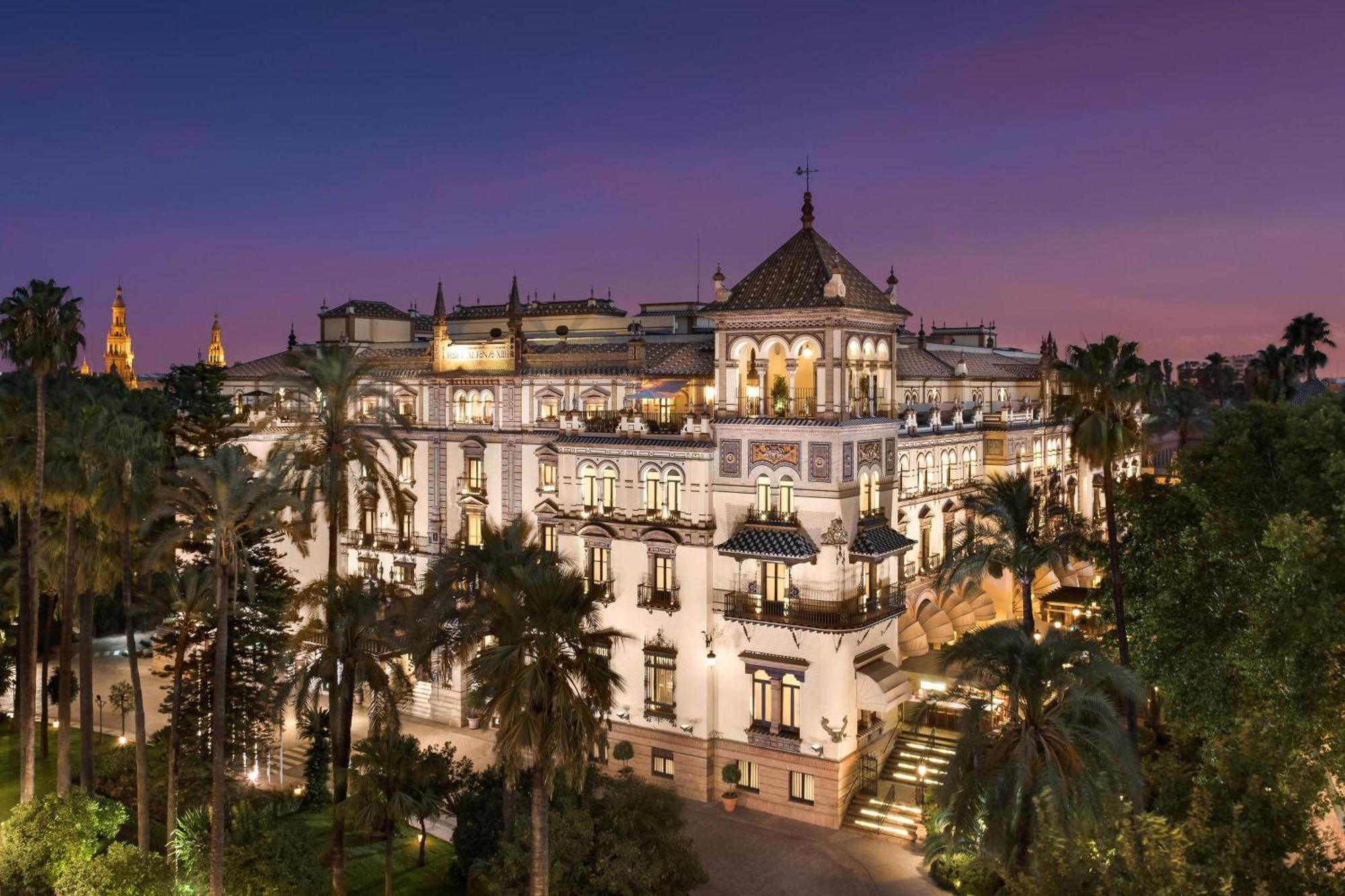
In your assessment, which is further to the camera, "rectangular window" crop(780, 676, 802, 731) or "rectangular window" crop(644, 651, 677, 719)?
"rectangular window" crop(644, 651, 677, 719)

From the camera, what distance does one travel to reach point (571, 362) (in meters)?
46.8

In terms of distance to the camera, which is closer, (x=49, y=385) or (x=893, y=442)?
(x=893, y=442)

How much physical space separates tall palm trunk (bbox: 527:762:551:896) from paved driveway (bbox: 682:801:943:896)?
29.9ft

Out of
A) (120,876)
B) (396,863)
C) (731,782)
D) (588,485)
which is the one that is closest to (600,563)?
(588,485)

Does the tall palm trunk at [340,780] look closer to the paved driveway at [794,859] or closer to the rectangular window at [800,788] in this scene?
the paved driveway at [794,859]

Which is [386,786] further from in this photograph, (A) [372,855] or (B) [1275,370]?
(B) [1275,370]

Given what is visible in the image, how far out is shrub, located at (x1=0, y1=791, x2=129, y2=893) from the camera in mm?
29594

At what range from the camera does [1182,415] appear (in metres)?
56.7

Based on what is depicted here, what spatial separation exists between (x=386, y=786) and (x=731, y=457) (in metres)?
17.0

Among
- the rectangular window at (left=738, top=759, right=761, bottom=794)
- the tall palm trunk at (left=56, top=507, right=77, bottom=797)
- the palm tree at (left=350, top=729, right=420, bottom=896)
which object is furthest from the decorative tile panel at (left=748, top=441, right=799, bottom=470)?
the tall palm trunk at (left=56, top=507, right=77, bottom=797)

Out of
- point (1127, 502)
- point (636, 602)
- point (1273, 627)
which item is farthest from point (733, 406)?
point (1273, 627)

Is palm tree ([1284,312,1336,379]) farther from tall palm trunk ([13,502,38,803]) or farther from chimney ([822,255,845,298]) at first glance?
tall palm trunk ([13,502,38,803])

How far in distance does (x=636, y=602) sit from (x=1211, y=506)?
21.4 metres

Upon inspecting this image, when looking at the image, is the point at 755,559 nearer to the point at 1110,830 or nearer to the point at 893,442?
the point at 893,442
